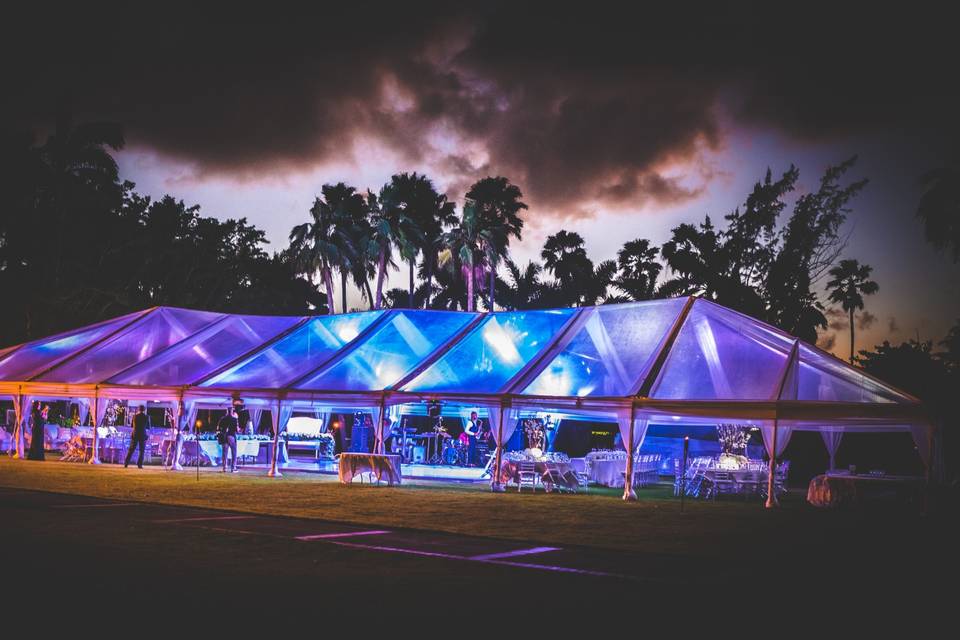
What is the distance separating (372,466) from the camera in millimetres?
17188

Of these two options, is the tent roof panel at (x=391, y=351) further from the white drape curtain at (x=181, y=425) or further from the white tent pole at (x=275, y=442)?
the white drape curtain at (x=181, y=425)

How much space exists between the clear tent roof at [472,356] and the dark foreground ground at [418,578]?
562 cm

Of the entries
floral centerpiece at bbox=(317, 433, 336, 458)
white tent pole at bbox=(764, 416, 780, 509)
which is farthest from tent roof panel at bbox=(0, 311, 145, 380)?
white tent pole at bbox=(764, 416, 780, 509)

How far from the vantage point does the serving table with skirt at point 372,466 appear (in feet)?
56.2

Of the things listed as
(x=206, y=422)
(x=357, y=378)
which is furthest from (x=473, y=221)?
(x=357, y=378)

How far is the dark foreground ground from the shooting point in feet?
18.0

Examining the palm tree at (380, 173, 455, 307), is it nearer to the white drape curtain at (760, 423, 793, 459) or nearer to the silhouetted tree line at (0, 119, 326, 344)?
the silhouetted tree line at (0, 119, 326, 344)

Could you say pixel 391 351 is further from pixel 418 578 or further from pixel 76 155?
pixel 76 155

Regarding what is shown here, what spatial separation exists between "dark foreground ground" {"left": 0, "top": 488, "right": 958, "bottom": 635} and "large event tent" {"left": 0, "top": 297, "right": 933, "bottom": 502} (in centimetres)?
478

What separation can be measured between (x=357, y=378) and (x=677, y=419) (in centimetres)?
697

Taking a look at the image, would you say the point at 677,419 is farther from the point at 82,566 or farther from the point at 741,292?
the point at 741,292

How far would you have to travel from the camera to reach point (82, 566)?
6727mm

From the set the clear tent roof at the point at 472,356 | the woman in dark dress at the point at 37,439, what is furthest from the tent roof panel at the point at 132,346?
the woman in dark dress at the point at 37,439

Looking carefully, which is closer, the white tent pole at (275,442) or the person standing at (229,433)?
the white tent pole at (275,442)
